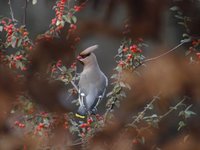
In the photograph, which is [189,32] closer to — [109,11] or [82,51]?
[109,11]

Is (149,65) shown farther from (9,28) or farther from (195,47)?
(9,28)

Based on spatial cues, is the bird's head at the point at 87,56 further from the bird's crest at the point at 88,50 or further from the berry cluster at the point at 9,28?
the berry cluster at the point at 9,28

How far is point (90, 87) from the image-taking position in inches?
43.5

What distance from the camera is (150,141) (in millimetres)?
988

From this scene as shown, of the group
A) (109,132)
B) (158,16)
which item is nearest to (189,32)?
(158,16)

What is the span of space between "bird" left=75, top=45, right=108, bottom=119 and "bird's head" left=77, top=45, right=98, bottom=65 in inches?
0.5

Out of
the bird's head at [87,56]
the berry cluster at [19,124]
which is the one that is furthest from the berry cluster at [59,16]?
the berry cluster at [19,124]

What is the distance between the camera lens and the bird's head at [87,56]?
0.94 meters

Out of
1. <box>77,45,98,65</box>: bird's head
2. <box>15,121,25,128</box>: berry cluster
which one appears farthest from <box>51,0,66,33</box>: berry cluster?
<box>15,121,25,128</box>: berry cluster

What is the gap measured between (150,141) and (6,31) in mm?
494

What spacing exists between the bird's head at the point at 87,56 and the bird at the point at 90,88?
0.04 ft

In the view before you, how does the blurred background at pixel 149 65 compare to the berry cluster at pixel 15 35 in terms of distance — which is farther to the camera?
the berry cluster at pixel 15 35

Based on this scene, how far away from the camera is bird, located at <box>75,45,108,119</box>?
1.06 meters

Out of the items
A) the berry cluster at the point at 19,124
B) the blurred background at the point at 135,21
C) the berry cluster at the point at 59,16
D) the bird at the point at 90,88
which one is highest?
the blurred background at the point at 135,21
